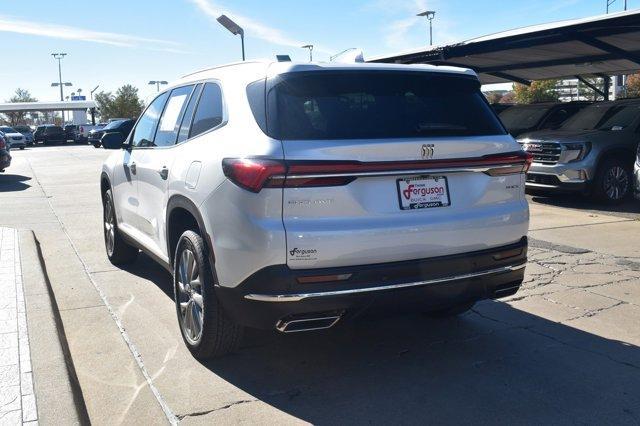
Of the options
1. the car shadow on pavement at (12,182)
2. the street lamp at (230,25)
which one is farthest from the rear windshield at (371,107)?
the street lamp at (230,25)

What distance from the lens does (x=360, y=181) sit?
341 cm

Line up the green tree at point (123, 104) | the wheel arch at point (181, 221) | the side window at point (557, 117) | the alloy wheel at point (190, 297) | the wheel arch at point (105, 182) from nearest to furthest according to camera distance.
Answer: the wheel arch at point (181, 221) < the alloy wheel at point (190, 297) < the wheel arch at point (105, 182) < the side window at point (557, 117) < the green tree at point (123, 104)

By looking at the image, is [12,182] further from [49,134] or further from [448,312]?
[49,134]

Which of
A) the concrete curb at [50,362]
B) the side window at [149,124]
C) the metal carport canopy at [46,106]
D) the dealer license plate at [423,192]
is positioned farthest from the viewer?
the metal carport canopy at [46,106]

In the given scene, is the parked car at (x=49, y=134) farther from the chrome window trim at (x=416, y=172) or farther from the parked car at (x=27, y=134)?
the chrome window trim at (x=416, y=172)

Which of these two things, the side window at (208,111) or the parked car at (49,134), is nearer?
the side window at (208,111)

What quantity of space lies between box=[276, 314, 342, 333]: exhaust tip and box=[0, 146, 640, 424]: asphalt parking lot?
0.40m

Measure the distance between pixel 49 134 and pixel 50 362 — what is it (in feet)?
156

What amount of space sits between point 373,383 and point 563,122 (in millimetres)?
10211

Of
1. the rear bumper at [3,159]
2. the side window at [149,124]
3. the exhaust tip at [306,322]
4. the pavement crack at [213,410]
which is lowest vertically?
the pavement crack at [213,410]

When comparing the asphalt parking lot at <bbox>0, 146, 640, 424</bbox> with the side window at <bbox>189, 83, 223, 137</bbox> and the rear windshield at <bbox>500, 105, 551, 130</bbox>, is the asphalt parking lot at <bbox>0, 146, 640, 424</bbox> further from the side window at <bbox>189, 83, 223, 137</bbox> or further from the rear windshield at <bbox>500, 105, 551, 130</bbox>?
the rear windshield at <bbox>500, 105, 551, 130</bbox>

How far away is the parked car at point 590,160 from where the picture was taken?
10.4 meters

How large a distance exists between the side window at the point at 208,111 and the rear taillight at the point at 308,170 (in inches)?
24.2

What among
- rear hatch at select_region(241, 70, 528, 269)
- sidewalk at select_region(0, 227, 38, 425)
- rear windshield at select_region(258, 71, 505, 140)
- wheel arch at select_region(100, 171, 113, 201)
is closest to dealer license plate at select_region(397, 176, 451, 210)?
rear hatch at select_region(241, 70, 528, 269)
